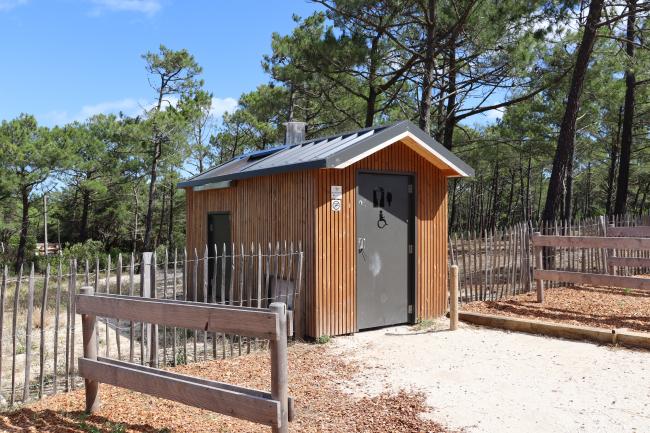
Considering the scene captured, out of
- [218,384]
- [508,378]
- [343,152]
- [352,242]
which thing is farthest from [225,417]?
[343,152]

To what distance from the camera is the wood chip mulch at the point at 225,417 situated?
165 inches

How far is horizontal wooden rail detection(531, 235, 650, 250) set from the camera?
8.56 m

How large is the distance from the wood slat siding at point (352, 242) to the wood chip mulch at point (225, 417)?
184 cm

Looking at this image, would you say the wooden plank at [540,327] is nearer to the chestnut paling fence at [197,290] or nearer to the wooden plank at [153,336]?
the chestnut paling fence at [197,290]

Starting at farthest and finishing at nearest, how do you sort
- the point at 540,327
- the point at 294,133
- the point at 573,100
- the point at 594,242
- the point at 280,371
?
the point at 573,100, the point at 294,133, the point at 594,242, the point at 540,327, the point at 280,371

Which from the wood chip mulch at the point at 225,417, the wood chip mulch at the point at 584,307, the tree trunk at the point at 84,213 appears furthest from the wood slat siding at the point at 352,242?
the tree trunk at the point at 84,213

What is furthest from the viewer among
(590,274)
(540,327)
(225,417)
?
(590,274)

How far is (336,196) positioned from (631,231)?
805cm

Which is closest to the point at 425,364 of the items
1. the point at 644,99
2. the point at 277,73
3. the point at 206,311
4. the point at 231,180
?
the point at 206,311

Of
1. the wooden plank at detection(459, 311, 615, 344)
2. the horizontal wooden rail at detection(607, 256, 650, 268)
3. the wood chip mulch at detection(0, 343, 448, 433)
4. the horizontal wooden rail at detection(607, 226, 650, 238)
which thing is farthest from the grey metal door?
the horizontal wooden rail at detection(607, 226, 650, 238)

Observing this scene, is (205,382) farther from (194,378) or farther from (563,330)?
(563,330)

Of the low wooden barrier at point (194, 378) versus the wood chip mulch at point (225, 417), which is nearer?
the low wooden barrier at point (194, 378)

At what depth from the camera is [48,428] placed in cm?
418

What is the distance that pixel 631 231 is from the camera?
11.8m
